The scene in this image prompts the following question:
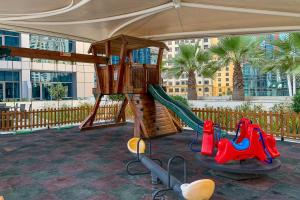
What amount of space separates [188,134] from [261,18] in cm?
529

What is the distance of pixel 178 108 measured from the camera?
9.60 m

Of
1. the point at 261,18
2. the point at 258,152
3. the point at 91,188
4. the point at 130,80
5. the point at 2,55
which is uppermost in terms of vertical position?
the point at 261,18

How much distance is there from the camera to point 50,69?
123 feet

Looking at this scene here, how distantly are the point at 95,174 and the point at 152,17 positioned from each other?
7078mm

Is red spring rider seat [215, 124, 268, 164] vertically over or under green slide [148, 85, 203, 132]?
under

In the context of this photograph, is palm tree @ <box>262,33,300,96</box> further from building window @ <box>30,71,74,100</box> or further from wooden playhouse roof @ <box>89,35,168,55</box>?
building window @ <box>30,71,74,100</box>

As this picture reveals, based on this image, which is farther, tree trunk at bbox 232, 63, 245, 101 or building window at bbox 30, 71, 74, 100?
building window at bbox 30, 71, 74, 100

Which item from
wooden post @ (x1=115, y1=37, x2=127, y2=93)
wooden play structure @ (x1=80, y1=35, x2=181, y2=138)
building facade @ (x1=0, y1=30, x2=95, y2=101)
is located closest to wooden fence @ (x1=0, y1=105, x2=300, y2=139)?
wooden play structure @ (x1=80, y1=35, x2=181, y2=138)

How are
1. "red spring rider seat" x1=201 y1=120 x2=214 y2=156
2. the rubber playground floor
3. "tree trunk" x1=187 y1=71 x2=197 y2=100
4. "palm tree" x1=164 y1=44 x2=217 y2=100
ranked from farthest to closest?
"tree trunk" x1=187 y1=71 x2=197 y2=100, "palm tree" x1=164 y1=44 x2=217 y2=100, "red spring rider seat" x1=201 y1=120 x2=214 y2=156, the rubber playground floor

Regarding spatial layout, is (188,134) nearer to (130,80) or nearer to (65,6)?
(130,80)

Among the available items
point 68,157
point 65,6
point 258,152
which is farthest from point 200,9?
point 68,157

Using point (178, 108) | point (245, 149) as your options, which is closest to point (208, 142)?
point (245, 149)

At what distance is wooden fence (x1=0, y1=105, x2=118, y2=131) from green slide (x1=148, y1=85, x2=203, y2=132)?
526 cm

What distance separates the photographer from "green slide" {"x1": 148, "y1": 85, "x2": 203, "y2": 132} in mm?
8766
